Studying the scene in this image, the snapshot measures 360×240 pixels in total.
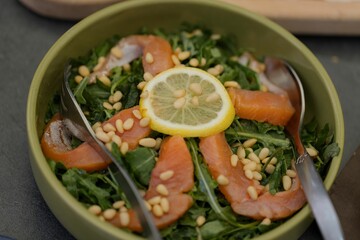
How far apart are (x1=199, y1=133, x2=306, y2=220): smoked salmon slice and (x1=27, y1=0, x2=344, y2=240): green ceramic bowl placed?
6 cm

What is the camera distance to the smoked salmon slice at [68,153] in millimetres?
1639

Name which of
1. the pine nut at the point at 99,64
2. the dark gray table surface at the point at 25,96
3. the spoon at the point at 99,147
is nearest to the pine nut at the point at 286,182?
the dark gray table surface at the point at 25,96

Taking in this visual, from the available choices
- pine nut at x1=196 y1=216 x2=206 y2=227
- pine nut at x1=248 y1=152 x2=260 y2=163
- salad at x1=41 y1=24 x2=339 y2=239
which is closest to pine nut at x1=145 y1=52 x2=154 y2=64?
salad at x1=41 y1=24 x2=339 y2=239

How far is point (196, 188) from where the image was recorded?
5.33 feet

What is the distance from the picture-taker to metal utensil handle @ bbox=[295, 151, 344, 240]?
1527 mm

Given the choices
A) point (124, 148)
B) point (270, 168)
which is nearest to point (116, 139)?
point (124, 148)

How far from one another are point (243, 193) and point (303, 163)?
0.21m

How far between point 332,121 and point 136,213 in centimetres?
67

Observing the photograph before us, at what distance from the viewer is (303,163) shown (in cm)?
170

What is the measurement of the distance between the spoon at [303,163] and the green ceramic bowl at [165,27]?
30 mm

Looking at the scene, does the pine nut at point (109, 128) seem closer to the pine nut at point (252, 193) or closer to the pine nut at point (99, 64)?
the pine nut at point (99, 64)

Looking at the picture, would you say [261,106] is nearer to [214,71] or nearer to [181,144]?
[214,71]

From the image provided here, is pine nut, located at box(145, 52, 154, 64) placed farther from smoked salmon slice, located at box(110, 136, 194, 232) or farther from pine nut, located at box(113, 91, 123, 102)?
smoked salmon slice, located at box(110, 136, 194, 232)

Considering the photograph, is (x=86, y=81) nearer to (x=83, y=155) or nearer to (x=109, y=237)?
(x=83, y=155)
